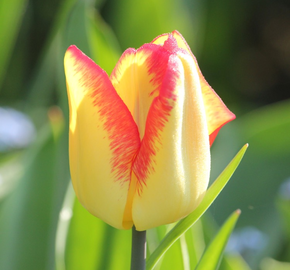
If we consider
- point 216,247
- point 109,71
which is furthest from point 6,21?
point 216,247

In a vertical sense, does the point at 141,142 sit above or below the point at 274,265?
above

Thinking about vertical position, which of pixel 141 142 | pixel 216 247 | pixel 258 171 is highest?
pixel 141 142

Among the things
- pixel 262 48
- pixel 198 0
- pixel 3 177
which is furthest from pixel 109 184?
pixel 262 48

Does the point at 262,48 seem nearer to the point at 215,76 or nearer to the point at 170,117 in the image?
the point at 215,76

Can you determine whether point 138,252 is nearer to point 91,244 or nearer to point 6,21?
point 91,244

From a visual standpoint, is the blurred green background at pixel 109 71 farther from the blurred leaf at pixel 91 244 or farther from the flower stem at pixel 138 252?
the flower stem at pixel 138 252

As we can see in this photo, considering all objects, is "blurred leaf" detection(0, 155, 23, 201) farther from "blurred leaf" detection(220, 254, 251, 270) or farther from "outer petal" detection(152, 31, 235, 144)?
"outer petal" detection(152, 31, 235, 144)

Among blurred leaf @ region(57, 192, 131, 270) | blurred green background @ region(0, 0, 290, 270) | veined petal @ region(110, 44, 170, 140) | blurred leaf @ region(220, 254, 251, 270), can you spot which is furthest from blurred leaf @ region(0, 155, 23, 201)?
veined petal @ region(110, 44, 170, 140)
